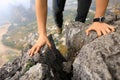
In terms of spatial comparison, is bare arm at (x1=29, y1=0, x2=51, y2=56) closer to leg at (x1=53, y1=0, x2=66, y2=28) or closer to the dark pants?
the dark pants

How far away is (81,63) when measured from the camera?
6844 mm

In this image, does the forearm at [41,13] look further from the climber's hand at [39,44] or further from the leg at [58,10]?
the leg at [58,10]

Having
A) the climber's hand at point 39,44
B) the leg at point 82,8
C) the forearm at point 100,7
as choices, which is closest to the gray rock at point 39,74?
the climber's hand at point 39,44

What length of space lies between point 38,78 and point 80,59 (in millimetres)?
1168

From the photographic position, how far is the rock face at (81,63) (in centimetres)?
659

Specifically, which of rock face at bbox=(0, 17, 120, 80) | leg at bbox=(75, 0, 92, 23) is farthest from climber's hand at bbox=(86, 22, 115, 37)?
leg at bbox=(75, 0, 92, 23)

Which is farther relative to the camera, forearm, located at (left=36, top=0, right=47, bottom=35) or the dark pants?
the dark pants

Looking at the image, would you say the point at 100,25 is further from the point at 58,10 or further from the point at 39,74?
the point at 58,10

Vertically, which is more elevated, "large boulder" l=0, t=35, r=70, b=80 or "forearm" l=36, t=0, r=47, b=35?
"forearm" l=36, t=0, r=47, b=35

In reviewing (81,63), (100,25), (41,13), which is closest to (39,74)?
(81,63)

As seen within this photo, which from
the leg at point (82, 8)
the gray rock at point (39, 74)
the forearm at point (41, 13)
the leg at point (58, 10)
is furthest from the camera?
the leg at point (58, 10)

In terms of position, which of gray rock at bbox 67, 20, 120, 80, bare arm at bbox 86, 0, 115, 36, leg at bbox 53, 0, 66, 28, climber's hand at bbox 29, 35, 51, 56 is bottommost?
leg at bbox 53, 0, 66, 28

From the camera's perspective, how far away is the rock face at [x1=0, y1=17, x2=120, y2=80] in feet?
21.6

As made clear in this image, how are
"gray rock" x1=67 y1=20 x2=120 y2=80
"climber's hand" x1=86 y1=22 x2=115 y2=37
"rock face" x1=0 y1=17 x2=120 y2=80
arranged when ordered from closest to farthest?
"gray rock" x1=67 y1=20 x2=120 y2=80 < "rock face" x1=0 y1=17 x2=120 y2=80 < "climber's hand" x1=86 y1=22 x2=115 y2=37
